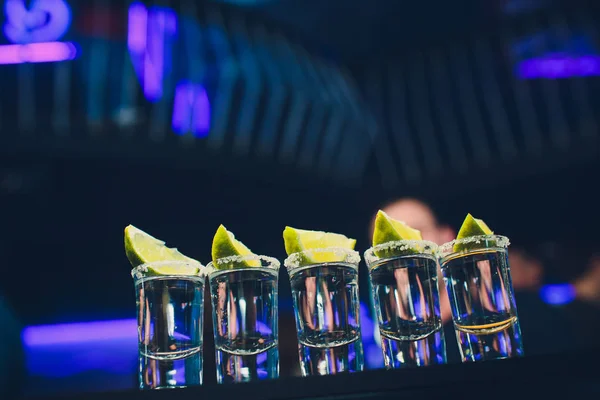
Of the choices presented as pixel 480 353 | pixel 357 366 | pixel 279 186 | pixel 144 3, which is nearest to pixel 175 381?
pixel 357 366

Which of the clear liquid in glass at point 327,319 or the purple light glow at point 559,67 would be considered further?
the purple light glow at point 559,67

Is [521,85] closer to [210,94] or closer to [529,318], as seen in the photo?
[529,318]

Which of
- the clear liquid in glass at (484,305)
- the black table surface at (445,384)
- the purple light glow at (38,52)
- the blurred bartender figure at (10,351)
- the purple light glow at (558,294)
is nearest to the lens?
the black table surface at (445,384)

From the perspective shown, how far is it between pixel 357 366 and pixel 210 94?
7.85 feet

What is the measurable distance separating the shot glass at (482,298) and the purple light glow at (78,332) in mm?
2642

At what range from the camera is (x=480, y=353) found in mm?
836

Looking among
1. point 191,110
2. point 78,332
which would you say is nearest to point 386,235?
point 191,110

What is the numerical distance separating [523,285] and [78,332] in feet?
7.91

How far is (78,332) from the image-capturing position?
127 inches

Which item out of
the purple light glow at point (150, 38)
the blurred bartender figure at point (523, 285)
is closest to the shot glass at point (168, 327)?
the blurred bartender figure at point (523, 285)

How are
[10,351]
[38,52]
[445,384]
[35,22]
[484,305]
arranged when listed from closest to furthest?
[445,384] → [484,305] → [35,22] → [10,351] → [38,52]

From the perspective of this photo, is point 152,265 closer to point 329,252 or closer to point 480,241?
point 329,252

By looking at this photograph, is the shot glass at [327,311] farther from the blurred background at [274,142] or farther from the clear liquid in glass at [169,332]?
the blurred background at [274,142]

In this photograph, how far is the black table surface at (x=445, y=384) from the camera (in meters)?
0.62
